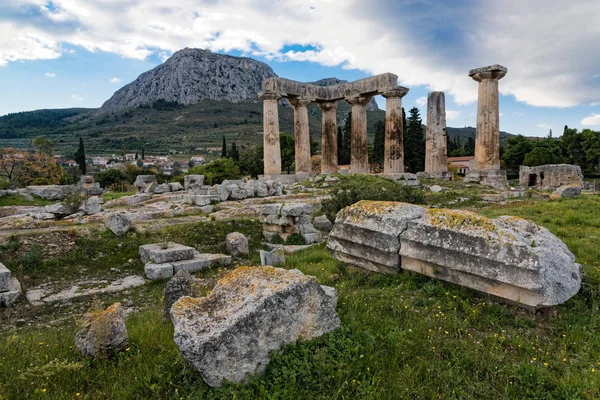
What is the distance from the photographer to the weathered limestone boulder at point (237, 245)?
34.1 ft

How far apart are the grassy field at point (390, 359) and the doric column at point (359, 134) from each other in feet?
76.2

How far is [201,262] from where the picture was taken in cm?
894

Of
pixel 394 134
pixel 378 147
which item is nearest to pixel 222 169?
pixel 378 147

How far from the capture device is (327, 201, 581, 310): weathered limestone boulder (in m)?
4.31

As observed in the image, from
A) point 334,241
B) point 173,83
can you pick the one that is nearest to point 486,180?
point 334,241

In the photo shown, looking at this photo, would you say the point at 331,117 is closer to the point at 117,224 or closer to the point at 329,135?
the point at 329,135

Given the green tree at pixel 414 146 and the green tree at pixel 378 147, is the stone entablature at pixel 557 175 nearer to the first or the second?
the green tree at pixel 414 146

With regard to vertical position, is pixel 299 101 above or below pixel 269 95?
below

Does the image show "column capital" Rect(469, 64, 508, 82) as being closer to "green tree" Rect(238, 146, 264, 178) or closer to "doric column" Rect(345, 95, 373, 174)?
"doric column" Rect(345, 95, 373, 174)

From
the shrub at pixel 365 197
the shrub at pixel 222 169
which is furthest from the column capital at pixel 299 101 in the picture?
the shrub at pixel 222 169

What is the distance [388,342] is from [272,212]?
27.4 ft

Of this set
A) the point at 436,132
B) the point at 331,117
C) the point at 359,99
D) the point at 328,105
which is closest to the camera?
the point at 436,132

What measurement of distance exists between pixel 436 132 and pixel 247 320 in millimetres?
25476

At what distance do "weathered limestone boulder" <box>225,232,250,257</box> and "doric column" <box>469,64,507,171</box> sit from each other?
1784 centimetres
